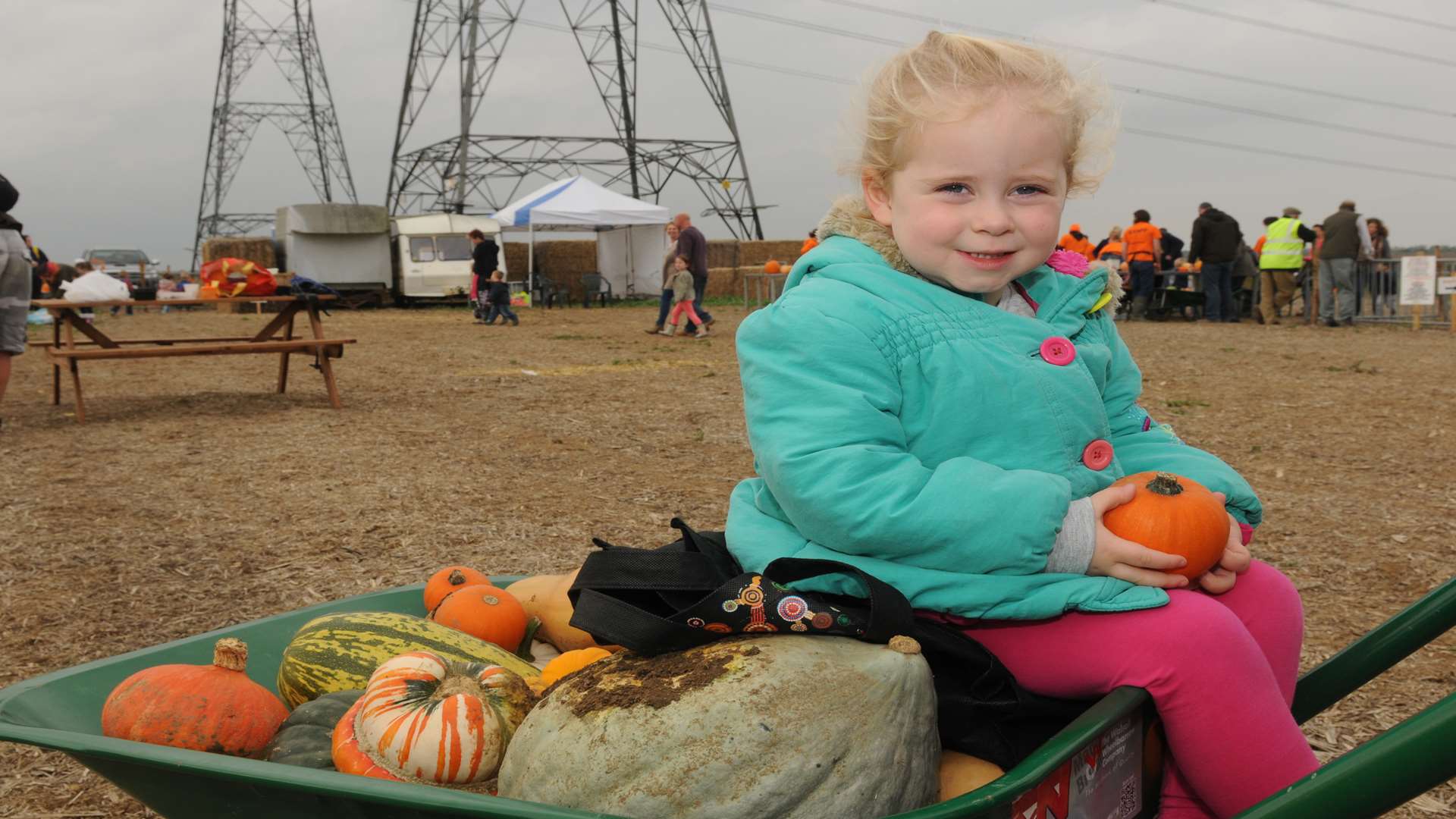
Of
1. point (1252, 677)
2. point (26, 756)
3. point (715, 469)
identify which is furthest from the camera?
point (715, 469)

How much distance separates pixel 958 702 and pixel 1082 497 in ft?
1.39

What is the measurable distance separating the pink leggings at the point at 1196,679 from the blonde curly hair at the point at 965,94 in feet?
2.51

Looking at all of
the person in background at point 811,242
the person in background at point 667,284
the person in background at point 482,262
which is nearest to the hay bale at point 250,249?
the person in background at point 482,262

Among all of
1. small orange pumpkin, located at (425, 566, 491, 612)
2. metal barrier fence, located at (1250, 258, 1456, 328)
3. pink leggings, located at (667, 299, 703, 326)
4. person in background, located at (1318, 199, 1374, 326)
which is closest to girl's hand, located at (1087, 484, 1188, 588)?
small orange pumpkin, located at (425, 566, 491, 612)

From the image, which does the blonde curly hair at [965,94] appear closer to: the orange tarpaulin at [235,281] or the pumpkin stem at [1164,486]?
the pumpkin stem at [1164,486]

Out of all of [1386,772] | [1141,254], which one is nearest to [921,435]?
[1386,772]

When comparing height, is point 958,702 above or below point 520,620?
above

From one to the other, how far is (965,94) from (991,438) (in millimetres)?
531

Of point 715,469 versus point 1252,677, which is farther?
point 715,469

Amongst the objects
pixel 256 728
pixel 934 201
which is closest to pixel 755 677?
pixel 934 201

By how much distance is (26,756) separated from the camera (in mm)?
3016

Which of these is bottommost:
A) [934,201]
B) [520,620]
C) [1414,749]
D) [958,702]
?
[520,620]

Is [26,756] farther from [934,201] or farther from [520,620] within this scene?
[934,201]

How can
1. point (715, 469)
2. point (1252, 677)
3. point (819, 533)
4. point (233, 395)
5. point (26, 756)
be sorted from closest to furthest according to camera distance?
1. point (1252, 677)
2. point (819, 533)
3. point (26, 756)
4. point (715, 469)
5. point (233, 395)
